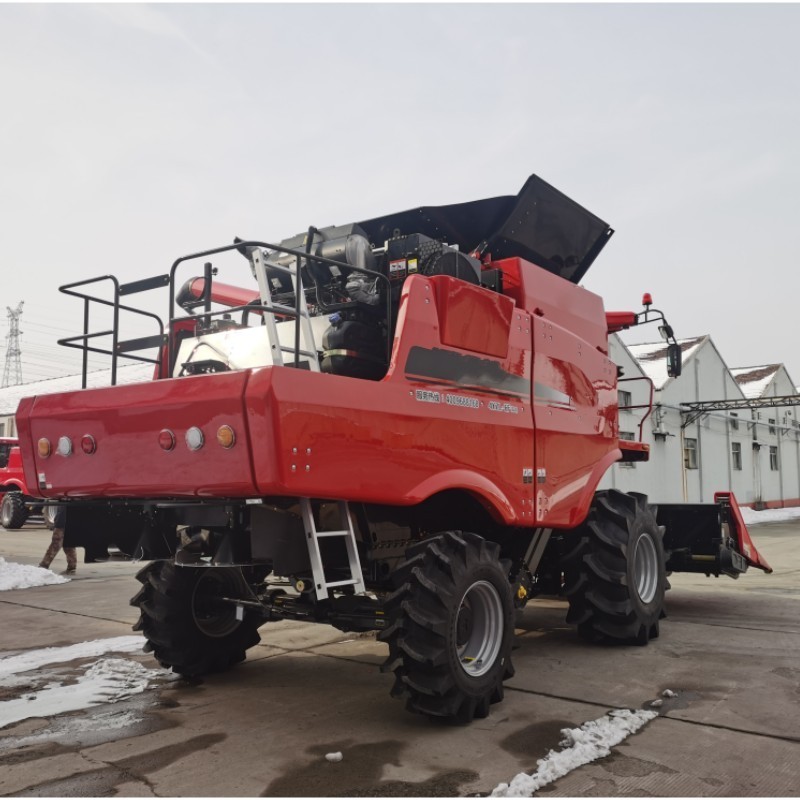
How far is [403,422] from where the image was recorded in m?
4.45

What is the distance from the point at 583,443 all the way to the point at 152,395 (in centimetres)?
341

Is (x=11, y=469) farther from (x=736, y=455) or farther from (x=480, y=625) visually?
(x=736, y=455)

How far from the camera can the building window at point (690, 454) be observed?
29.2m

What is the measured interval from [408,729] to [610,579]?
2462mm

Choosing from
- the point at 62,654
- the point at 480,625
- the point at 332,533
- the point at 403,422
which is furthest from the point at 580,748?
the point at 62,654

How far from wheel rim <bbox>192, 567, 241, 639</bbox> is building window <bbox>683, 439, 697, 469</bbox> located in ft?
85.3

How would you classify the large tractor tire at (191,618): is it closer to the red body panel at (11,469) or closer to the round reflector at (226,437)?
the round reflector at (226,437)

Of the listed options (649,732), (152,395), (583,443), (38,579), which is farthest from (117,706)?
(38,579)

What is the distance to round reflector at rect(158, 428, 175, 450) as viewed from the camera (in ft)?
13.8

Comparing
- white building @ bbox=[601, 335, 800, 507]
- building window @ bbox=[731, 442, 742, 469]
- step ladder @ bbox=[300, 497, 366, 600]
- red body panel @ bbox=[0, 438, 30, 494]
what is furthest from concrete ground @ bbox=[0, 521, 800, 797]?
building window @ bbox=[731, 442, 742, 469]

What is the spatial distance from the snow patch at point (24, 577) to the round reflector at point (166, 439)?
7.54 m

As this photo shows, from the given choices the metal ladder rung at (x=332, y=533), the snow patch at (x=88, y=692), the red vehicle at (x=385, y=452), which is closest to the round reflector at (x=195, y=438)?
the red vehicle at (x=385, y=452)

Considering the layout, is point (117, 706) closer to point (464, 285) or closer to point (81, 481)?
point (81, 481)

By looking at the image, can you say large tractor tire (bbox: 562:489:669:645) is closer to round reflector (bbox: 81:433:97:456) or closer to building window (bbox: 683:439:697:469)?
round reflector (bbox: 81:433:97:456)
